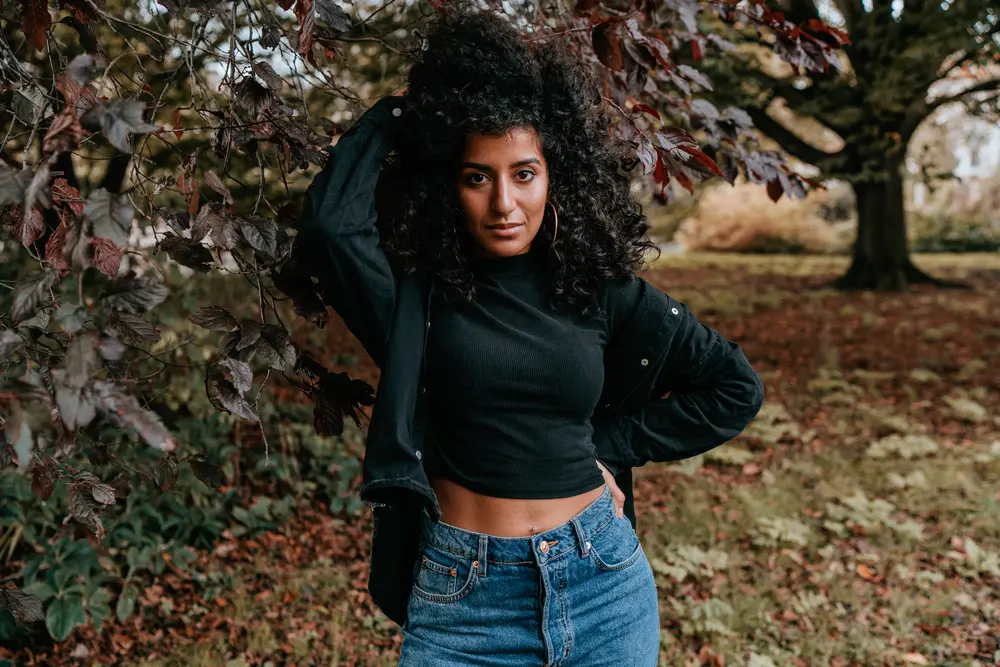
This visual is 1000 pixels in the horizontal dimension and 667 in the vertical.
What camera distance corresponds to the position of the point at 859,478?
572 cm

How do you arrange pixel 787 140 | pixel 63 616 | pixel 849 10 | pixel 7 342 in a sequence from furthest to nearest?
pixel 787 140, pixel 849 10, pixel 63 616, pixel 7 342

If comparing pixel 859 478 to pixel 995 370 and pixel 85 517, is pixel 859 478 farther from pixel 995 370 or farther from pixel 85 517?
pixel 85 517

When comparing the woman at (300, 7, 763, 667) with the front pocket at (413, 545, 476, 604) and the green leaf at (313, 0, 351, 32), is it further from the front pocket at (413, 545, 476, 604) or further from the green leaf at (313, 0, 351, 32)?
the green leaf at (313, 0, 351, 32)

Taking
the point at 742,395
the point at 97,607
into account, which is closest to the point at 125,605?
the point at 97,607

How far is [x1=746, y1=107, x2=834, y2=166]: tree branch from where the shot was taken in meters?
10.5

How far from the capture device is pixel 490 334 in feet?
5.97

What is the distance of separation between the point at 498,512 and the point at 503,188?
0.71 metres

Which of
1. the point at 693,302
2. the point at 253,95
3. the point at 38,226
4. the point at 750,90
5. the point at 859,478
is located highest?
the point at 750,90

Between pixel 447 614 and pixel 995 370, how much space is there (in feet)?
26.3

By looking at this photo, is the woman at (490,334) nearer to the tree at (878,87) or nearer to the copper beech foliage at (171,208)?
the copper beech foliage at (171,208)

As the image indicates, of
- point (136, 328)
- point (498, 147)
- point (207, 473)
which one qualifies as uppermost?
point (498, 147)

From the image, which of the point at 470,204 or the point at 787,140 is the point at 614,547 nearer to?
the point at 470,204

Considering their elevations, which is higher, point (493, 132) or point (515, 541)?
point (493, 132)

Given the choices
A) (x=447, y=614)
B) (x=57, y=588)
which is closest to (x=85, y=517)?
(x=447, y=614)
